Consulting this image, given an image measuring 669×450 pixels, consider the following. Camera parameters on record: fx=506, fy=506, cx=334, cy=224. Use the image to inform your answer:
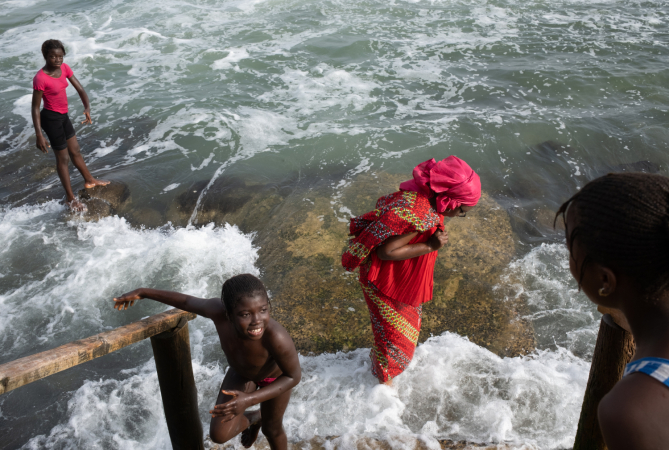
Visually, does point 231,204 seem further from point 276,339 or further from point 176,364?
point 276,339

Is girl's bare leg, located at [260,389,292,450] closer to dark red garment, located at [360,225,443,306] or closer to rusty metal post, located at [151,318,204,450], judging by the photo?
rusty metal post, located at [151,318,204,450]

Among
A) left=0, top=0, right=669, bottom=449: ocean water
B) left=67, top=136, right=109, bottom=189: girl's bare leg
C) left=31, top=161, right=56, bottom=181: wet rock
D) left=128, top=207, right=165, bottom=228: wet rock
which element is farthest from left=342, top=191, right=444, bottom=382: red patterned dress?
left=31, top=161, right=56, bottom=181: wet rock

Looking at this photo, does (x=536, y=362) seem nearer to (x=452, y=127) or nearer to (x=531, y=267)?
(x=531, y=267)

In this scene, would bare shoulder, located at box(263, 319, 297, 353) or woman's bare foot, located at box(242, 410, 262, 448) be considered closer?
bare shoulder, located at box(263, 319, 297, 353)

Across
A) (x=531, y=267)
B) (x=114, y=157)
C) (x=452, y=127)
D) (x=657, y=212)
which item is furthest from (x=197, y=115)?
(x=657, y=212)

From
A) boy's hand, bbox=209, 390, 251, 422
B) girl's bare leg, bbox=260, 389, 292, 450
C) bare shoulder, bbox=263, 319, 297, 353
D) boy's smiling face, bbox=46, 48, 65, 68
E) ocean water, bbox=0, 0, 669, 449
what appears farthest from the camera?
boy's smiling face, bbox=46, 48, 65, 68

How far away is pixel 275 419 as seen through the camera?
9.84 ft

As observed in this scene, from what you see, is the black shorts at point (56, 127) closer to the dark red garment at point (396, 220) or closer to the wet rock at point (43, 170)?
the wet rock at point (43, 170)

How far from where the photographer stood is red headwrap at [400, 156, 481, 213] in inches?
119

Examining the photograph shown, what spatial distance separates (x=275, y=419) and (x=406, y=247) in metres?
1.29

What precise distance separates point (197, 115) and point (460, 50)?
6.48 metres

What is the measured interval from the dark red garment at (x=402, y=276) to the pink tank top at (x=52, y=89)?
16.4 feet

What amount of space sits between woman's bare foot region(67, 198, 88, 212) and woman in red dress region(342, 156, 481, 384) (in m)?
4.94

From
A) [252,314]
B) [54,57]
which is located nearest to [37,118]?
[54,57]
